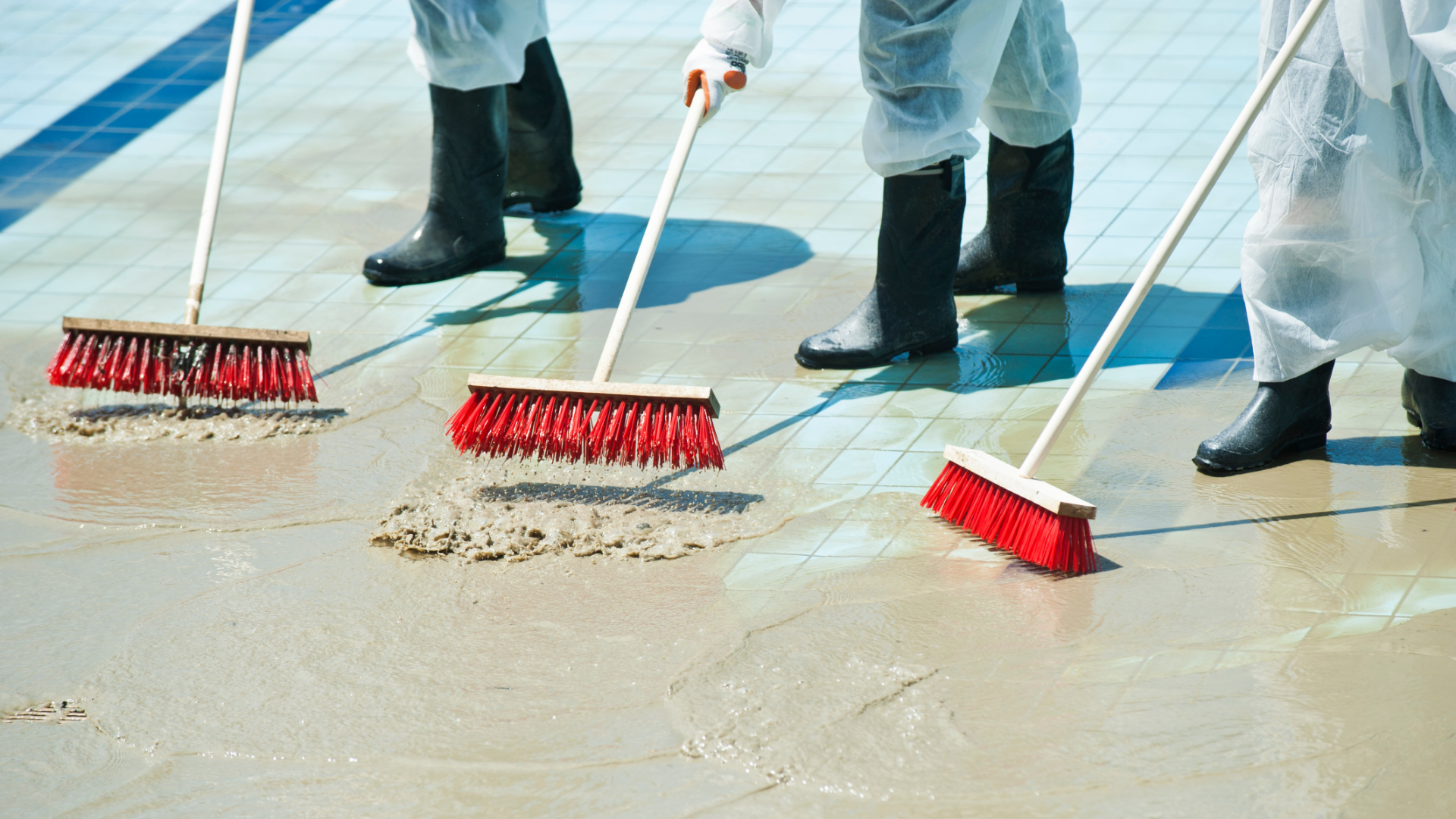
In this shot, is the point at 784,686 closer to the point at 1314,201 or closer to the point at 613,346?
the point at 613,346

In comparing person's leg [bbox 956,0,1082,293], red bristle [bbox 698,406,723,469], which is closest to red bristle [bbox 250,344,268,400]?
red bristle [bbox 698,406,723,469]

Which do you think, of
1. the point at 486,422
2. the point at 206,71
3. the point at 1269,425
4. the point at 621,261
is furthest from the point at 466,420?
the point at 206,71

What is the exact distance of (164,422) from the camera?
338 centimetres

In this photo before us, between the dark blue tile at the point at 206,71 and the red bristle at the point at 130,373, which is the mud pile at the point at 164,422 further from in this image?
the dark blue tile at the point at 206,71

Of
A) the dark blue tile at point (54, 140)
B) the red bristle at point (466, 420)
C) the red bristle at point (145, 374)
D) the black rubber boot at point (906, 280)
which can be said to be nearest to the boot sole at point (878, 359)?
the black rubber boot at point (906, 280)

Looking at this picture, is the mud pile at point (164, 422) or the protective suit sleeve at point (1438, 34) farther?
the mud pile at point (164, 422)

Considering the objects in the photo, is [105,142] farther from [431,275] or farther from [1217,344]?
[1217,344]

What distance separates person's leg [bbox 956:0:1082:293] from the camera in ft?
12.2

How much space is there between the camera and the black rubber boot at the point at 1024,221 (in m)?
3.89

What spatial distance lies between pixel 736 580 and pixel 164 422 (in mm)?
1650

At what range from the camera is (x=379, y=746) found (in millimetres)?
2045

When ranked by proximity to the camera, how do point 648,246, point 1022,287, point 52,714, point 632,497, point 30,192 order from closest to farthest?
point 52,714 → point 632,497 → point 648,246 → point 1022,287 → point 30,192

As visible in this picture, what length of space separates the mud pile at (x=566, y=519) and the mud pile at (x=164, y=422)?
56cm

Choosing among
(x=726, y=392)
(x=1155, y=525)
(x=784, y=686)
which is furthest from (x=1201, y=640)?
(x=726, y=392)
